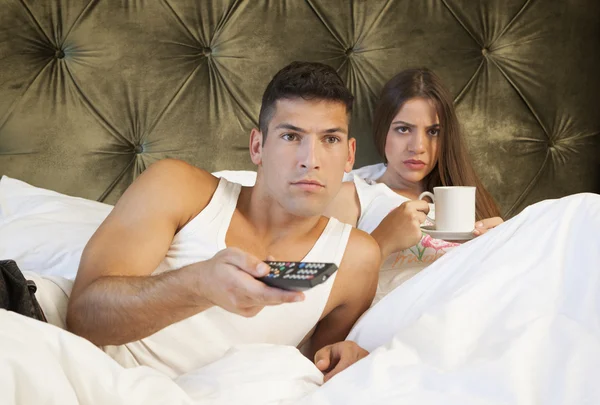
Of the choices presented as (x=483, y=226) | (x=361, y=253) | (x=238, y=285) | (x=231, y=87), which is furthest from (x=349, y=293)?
(x=231, y=87)

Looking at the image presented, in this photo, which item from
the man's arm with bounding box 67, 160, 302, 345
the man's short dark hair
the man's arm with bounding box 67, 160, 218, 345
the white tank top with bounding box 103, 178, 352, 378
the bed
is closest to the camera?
the man's arm with bounding box 67, 160, 302, 345

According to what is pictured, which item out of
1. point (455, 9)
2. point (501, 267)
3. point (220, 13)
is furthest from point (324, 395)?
point (455, 9)

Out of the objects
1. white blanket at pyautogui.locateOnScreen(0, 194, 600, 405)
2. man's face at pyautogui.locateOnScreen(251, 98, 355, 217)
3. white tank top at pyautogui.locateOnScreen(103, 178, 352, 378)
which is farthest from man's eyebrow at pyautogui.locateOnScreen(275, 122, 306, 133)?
white blanket at pyautogui.locateOnScreen(0, 194, 600, 405)

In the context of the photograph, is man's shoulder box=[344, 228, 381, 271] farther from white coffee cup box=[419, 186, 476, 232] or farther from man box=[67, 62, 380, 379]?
white coffee cup box=[419, 186, 476, 232]

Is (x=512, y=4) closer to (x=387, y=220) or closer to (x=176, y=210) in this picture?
(x=387, y=220)

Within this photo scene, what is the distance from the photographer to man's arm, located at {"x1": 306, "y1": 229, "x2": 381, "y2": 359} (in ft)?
3.92

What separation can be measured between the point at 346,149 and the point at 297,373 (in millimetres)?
448

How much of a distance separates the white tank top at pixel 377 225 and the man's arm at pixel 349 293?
9cm

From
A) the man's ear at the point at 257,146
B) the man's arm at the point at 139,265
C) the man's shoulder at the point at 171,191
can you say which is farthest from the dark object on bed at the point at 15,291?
the man's ear at the point at 257,146

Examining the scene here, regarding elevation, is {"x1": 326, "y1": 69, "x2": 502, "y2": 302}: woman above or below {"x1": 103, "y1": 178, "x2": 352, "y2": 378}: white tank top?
above

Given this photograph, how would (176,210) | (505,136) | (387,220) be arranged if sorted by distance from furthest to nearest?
(505,136), (387,220), (176,210)

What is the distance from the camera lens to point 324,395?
733 millimetres

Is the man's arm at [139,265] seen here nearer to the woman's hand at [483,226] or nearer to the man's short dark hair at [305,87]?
the man's short dark hair at [305,87]

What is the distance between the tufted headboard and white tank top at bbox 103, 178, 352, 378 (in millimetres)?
423
